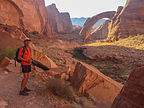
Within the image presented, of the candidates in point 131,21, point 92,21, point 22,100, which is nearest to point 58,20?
point 92,21

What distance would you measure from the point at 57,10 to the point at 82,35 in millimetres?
11911

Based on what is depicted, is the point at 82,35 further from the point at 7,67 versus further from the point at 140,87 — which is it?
the point at 140,87

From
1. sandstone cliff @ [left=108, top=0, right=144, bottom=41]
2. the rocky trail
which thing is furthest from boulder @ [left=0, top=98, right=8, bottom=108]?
sandstone cliff @ [left=108, top=0, right=144, bottom=41]

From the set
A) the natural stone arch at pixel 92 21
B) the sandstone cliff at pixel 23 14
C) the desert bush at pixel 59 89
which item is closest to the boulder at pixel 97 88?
the desert bush at pixel 59 89

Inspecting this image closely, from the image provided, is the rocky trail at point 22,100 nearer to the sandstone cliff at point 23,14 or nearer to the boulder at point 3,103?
the boulder at point 3,103

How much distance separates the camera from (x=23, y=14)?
1473 cm

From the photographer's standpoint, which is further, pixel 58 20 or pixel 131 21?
pixel 58 20

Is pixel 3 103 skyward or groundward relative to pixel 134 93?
groundward

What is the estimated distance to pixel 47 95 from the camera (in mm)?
2615

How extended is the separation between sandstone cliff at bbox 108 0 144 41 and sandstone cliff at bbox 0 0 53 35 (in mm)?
13408

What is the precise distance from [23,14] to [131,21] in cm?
1727

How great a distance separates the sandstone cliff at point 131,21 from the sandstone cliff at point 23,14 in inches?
528

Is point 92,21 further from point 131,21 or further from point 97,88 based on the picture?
point 97,88

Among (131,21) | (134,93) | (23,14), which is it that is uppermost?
(23,14)
